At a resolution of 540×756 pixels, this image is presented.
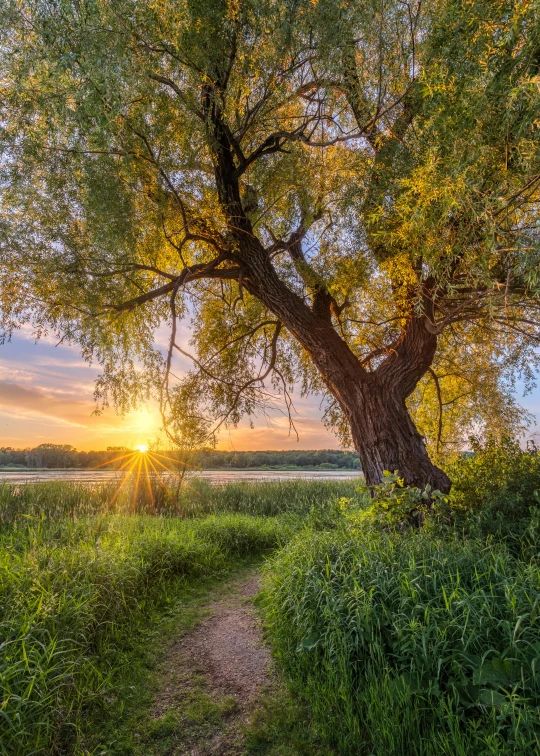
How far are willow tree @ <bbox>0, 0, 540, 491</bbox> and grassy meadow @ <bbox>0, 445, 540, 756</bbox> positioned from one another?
1.48m

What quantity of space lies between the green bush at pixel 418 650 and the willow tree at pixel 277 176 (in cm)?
228

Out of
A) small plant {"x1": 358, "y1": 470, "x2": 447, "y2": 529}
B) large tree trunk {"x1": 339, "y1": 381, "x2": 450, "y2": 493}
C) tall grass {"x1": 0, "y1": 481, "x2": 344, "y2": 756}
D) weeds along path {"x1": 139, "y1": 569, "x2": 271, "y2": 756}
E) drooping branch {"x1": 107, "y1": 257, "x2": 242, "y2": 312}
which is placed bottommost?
weeds along path {"x1": 139, "y1": 569, "x2": 271, "y2": 756}

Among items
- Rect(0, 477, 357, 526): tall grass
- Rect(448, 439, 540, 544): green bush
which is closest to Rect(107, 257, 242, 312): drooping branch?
Rect(0, 477, 357, 526): tall grass

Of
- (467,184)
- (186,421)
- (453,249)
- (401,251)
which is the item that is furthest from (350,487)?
(467,184)

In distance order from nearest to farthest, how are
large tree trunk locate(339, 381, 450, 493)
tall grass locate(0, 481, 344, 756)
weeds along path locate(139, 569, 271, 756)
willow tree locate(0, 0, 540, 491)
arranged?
tall grass locate(0, 481, 344, 756) < weeds along path locate(139, 569, 271, 756) < willow tree locate(0, 0, 540, 491) < large tree trunk locate(339, 381, 450, 493)

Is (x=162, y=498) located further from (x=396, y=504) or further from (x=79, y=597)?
(x=396, y=504)

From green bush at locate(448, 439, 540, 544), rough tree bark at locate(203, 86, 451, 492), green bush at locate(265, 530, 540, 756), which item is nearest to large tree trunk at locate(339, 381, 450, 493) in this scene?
rough tree bark at locate(203, 86, 451, 492)

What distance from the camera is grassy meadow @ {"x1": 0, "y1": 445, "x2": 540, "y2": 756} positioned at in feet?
8.20

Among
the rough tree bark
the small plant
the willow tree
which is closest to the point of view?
the willow tree

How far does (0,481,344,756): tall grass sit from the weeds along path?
49cm

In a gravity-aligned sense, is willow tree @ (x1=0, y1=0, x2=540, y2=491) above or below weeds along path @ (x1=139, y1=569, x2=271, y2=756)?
above

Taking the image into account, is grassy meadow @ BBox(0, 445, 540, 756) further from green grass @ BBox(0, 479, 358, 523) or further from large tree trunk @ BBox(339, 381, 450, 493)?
green grass @ BBox(0, 479, 358, 523)

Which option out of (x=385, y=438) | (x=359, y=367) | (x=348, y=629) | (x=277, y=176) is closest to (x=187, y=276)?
(x=277, y=176)

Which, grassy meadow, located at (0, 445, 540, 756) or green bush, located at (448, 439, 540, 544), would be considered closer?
grassy meadow, located at (0, 445, 540, 756)
